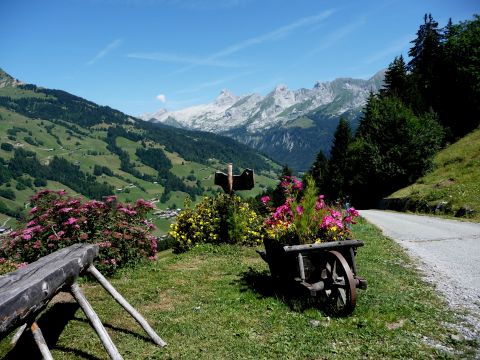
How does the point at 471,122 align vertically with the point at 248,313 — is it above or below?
above

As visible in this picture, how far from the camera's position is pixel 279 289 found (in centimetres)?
902

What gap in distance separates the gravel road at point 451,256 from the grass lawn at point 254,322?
408mm

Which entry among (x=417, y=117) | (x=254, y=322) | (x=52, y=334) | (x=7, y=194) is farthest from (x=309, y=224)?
(x=7, y=194)

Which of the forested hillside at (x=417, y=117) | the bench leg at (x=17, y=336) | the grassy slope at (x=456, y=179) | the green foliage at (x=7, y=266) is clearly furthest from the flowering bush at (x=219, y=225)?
the forested hillside at (x=417, y=117)

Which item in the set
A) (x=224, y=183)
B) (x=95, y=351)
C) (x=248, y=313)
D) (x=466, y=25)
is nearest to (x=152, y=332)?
(x=95, y=351)

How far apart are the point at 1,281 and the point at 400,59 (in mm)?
68369

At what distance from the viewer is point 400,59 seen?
61.7 metres

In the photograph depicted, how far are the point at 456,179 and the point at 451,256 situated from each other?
22.1 metres

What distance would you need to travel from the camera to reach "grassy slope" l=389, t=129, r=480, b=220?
25.9 metres

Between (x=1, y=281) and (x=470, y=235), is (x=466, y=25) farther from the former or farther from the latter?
(x=1, y=281)

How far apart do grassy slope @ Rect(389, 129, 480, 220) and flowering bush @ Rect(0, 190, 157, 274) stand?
67.9 ft

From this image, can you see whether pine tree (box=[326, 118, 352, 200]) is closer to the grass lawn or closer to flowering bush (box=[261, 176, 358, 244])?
the grass lawn

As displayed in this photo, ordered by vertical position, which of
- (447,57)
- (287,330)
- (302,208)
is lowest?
(287,330)

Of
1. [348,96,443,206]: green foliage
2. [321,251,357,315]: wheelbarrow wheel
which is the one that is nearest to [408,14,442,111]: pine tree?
[348,96,443,206]: green foliage
